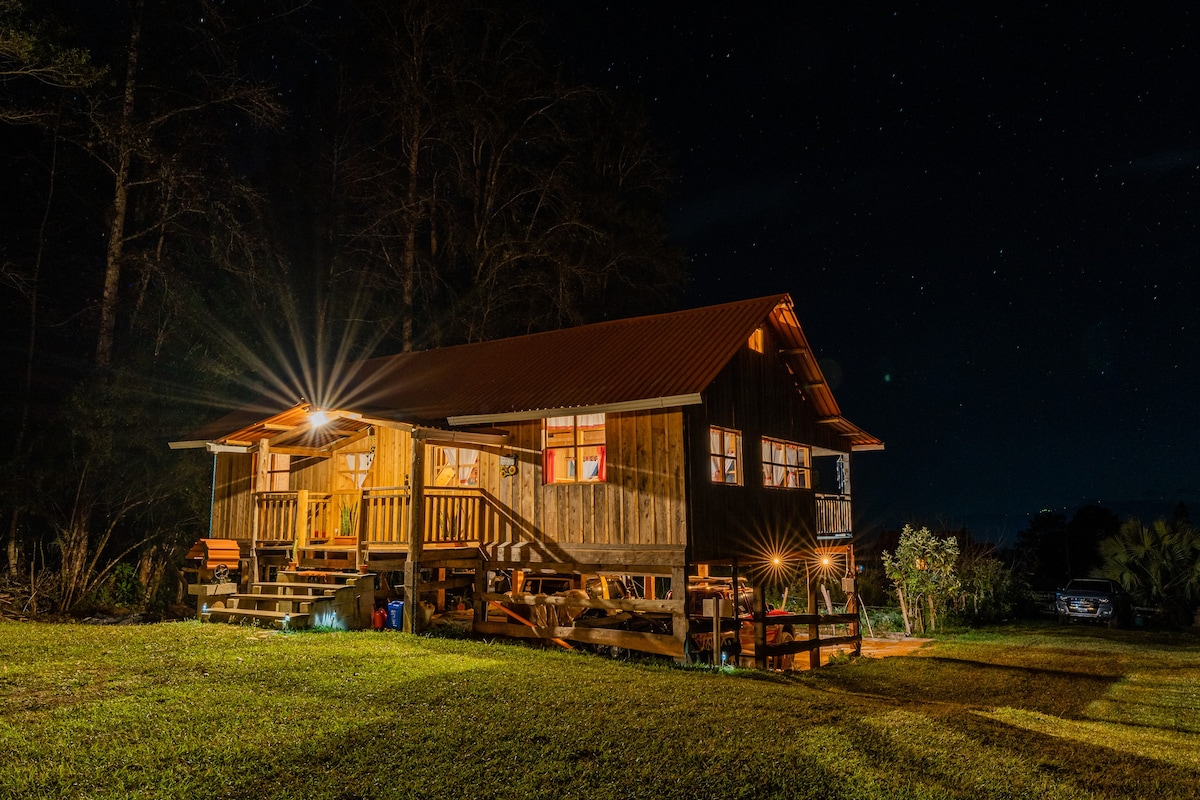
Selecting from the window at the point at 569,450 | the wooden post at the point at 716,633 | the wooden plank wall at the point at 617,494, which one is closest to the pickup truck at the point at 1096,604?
the wooden post at the point at 716,633

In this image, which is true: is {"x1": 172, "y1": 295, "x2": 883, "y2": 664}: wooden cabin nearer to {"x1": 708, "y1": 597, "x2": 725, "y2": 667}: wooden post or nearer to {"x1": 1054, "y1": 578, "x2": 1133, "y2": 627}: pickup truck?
{"x1": 708, "y1": 597, "x2": 725, "y2": 667}: wooden post

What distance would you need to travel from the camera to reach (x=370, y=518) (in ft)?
57.1

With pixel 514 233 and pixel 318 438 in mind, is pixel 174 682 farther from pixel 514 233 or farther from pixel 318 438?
pixel 514 233

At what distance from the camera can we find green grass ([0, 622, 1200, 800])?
6648mm

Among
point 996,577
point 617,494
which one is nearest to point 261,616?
point 617,494

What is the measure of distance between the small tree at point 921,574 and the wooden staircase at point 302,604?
1292 cm

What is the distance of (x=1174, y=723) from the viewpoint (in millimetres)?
10680

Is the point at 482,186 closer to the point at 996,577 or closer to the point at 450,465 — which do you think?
the point at 450,465

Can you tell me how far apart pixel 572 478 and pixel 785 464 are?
6.17m

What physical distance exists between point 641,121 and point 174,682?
26345mm

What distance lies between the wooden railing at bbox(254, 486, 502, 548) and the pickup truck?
16.9 m

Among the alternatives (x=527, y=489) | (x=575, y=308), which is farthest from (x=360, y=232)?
(x=527, y=489)

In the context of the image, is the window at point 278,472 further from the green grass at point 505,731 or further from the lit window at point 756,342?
the lit window at point 756,342

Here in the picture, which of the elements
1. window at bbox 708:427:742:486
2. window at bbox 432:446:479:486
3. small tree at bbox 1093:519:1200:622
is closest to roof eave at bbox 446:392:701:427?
window at bbox 432:446:479:486
